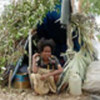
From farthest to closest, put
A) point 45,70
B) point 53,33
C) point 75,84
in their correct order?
point 53,33, point 45,70, point 75,84

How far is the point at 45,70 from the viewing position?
122 inches

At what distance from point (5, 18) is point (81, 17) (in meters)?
1.51

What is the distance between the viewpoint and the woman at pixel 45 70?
2.99 m

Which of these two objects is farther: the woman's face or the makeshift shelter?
the makeshift shelter

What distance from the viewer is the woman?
2.99 metres

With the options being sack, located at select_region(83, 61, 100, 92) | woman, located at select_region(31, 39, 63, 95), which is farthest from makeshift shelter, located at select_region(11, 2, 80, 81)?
sack, located at select_region(83, 61, 100, 92)

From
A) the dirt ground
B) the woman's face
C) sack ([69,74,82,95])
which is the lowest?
the dirt ground

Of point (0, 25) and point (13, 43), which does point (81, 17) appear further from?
point (0, 25)

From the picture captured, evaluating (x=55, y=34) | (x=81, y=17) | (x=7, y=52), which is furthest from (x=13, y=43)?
(x=81, y=17)

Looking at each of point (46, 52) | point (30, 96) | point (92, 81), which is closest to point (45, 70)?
point (46, 52)

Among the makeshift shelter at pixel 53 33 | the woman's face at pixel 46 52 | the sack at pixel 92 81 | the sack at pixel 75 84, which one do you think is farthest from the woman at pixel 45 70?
the makeshift shelter at pixel 53 33

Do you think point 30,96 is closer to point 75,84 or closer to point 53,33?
point 75,84

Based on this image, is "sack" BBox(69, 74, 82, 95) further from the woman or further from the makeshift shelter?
the makeshift shelter

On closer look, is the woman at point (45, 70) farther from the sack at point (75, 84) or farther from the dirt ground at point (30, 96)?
the sack at point (75, 84)
